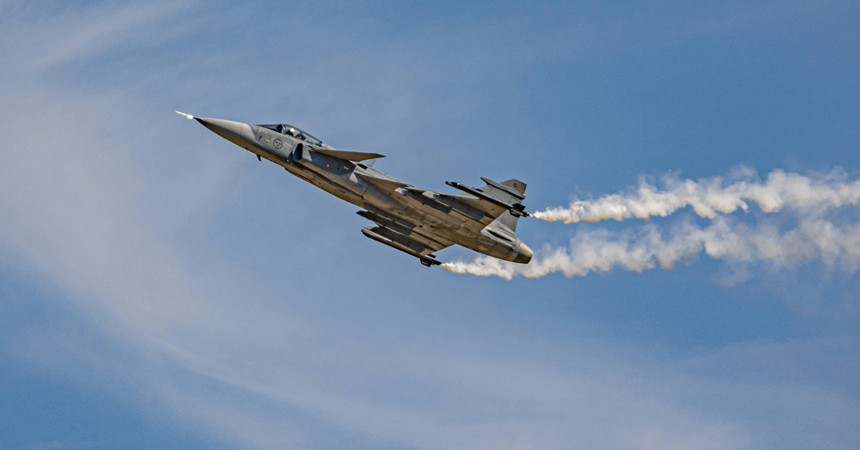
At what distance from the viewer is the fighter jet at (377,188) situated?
39.9 meters

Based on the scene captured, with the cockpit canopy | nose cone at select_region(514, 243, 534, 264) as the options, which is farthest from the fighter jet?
nose cone at select_region(514, 243, 534, 264)

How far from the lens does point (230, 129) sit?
39500 millimetres

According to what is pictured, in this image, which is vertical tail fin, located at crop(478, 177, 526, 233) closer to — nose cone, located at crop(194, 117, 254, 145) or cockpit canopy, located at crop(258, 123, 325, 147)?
cockpit canopy, located at crop(258, 123, 325, 147)

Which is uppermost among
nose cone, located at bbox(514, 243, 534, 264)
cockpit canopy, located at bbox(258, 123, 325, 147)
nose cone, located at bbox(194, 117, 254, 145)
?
cockpit canopy, located at bbox(258, 123, 325, 147)

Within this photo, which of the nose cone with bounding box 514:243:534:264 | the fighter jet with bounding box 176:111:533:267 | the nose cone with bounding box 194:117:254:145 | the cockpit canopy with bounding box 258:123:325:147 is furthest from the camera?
the nose cone with bounding box 514:243:534:264

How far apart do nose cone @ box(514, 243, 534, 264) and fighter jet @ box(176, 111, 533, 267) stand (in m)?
2.15

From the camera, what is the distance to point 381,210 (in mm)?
42406

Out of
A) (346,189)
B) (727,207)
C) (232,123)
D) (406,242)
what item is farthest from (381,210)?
(727,207)

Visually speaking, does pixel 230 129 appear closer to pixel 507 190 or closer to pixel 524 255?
pixel 507 190

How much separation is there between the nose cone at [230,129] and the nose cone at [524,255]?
1579 centimetres

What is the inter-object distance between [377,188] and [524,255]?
31.6 feet

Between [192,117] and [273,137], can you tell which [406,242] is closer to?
[273,137]

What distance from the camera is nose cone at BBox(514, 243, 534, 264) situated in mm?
45156

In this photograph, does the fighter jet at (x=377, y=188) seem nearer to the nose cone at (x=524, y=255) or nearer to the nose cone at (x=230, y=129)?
the nose cone at (x=230, y=129)
